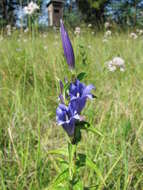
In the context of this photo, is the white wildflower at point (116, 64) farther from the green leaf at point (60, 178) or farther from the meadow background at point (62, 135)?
the green leaf at point (60, 178)

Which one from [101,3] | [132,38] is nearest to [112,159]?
[132,38]

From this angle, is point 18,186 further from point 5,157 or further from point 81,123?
point 81,123

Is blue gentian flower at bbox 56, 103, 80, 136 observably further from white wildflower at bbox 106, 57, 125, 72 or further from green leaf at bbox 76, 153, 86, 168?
white wildflower at bbox 106, 57, 125, 72

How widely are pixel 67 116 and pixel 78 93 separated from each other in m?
0.06

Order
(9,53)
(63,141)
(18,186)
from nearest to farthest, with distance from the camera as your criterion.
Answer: (18,186)
(63,141)
(9,53)

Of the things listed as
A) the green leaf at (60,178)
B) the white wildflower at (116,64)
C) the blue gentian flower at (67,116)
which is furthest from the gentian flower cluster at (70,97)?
the white wildflower at (116,64)

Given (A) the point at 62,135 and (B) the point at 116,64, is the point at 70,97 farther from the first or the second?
(B) the point at 116,64

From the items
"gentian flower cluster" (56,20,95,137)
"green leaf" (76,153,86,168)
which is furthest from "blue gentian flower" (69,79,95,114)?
"green leaf" (76,153,86,168)

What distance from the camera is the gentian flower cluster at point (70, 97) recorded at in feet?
1.83

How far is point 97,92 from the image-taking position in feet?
5.60

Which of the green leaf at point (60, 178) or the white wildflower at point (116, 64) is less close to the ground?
the white wildflower at point (116, 64)

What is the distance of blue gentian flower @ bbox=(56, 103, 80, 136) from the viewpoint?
56 cm

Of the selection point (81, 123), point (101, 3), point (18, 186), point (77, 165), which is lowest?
point (18, 186)

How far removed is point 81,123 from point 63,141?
2.10 feet
